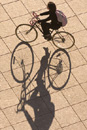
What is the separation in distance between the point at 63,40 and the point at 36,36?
108 centimetres

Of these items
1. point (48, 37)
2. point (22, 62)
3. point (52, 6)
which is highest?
point (52, 6)

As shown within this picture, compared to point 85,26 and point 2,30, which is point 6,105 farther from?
point 85,26

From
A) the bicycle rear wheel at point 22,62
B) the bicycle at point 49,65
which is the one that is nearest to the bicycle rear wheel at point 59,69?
the bicycle at point 49,65

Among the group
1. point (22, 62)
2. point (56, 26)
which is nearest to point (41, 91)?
point (22, 62)

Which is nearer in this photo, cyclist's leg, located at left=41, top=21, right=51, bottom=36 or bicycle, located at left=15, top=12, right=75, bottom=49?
cyclist's leg, located at left=41, top=21, right=51, bottom=36

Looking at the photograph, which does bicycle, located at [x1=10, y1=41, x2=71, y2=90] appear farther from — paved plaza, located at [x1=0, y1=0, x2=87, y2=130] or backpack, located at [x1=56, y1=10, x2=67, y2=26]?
backpack, located at [x1=56, y1=10, x2=67, y2=26]

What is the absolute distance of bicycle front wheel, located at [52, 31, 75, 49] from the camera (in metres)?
16.8

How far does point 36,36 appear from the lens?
16.8 metres

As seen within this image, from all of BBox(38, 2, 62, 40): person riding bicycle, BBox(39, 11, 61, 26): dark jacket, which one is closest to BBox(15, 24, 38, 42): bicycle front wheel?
BBox(38, 2, 62, 40): person riding bicycle

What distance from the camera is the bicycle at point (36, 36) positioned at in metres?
16.6

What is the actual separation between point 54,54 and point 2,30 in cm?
236

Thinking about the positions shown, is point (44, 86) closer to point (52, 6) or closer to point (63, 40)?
point (63, 40)

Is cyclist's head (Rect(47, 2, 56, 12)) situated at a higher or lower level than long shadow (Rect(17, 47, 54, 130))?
higher

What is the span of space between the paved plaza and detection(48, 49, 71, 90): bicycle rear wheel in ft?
0.51
